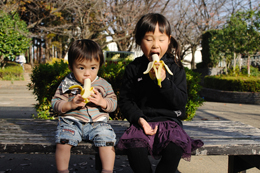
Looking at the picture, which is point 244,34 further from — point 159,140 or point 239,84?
point 159,140

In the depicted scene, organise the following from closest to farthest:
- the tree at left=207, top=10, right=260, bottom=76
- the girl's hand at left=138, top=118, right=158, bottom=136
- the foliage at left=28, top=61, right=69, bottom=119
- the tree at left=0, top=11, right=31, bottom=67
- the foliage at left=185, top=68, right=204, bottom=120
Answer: the girl's hand at left=138, top=118, right=158, bottom=136 → the foliage at left=185, top=68, right=204, bottom=120 → the foliage at left=28, top=61, right=69, bottom=119 → the tree at left=207, top=10, right=260, bottom=76 → the tree at left=0, top=11, right=31, bottom=67

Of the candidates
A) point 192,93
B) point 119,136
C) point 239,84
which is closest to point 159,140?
point 119,136

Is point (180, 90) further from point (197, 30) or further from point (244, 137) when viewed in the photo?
point (197, 30)

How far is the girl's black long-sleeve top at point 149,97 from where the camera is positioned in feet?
6.50

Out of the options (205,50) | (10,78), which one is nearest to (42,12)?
(10,78)

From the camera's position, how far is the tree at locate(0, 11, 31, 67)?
15698 millimetres

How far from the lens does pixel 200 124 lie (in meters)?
2.82

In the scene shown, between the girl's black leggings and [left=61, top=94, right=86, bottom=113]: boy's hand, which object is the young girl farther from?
[left=61, top=94, right=86, bottom=113]: boy's hand

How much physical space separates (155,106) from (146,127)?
0.88 ft

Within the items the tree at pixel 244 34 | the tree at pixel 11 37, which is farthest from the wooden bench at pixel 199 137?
the tree at pixel 11 37

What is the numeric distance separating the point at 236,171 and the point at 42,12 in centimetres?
2066

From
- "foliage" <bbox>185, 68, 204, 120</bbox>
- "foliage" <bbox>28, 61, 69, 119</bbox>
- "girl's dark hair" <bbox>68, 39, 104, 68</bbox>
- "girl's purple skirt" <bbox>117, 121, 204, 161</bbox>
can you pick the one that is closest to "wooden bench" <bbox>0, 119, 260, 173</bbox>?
"girl's purple skirt" <bbox>117, 121, 204, 161</bbox>

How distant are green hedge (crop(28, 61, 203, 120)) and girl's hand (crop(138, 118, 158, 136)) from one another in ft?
Answer: 7.44

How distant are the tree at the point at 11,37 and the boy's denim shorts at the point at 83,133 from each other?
603 inches
